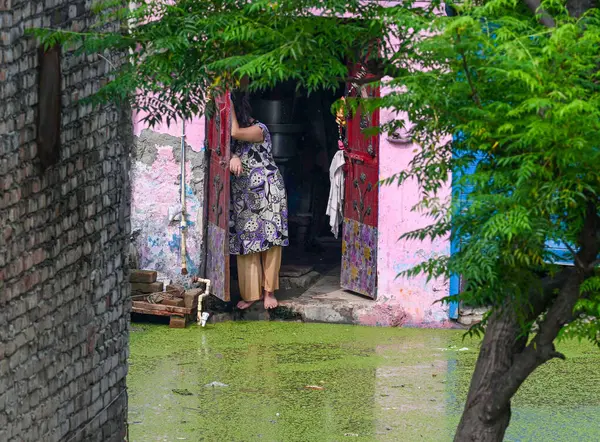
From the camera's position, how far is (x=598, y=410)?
7418mm

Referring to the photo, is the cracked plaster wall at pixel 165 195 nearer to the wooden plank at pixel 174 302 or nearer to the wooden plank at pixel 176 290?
the wooden plank at pixel 176 290

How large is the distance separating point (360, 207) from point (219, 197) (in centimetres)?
118

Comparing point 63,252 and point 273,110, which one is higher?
point 273,110

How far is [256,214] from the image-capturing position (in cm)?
952

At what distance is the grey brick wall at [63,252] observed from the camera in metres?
4.84

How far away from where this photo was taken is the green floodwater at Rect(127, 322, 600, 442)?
6980mm

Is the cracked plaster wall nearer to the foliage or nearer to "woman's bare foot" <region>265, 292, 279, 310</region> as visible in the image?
"woman's bare foot" <region>265, 292, 279, 310</region>

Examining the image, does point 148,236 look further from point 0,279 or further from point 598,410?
point 0,279

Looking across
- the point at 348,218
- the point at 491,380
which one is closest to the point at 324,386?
the point at 348,218

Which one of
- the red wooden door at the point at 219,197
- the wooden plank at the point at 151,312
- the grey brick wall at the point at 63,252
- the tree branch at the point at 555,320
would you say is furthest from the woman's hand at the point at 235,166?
the tree branch at the point at 555,320

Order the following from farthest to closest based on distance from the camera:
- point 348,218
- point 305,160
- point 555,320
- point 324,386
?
point 305,160 < point 348,218 < point 324,386 < point 555,320

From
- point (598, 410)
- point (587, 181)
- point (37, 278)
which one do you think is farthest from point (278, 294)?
point (587, 181)

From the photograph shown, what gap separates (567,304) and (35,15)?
2.62 meters

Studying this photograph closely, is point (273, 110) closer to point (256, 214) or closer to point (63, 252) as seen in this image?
point (256, 214)
